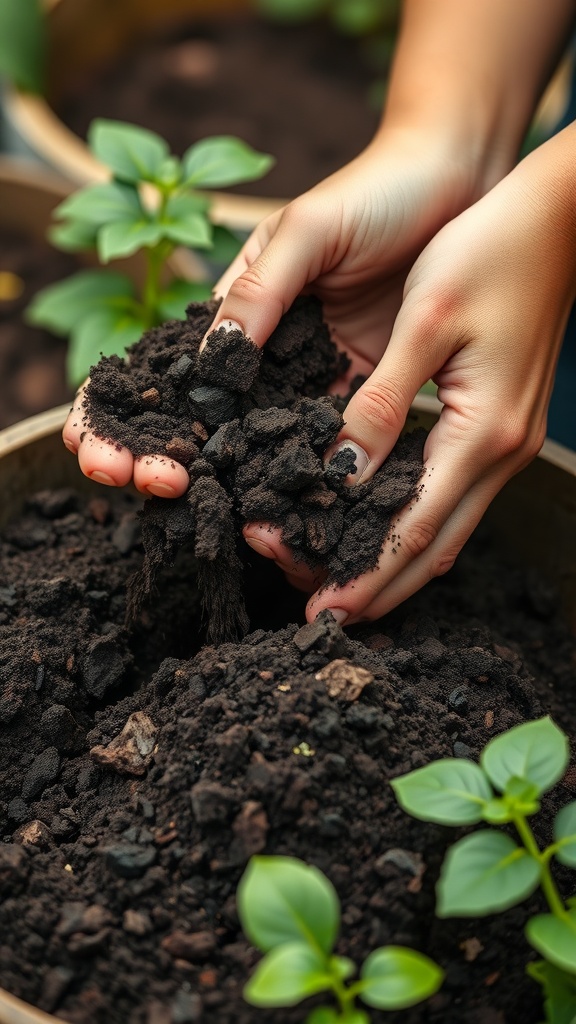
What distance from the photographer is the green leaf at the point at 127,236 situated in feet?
5.21

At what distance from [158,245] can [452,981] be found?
132 cm

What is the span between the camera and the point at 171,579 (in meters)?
1.39

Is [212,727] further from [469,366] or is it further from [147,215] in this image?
[147,215]

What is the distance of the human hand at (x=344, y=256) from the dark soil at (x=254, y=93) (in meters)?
1.44

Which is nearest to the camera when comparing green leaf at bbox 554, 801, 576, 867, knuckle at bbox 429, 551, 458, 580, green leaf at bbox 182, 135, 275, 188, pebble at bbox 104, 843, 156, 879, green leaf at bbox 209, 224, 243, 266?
green leaf at bbox 554, 801, 576, 867

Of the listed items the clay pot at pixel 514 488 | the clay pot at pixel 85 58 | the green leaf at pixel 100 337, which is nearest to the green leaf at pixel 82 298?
the green leaf at pixel 100 337

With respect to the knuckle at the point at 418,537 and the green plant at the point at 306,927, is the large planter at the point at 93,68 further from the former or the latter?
the green plant at the point at 306,927

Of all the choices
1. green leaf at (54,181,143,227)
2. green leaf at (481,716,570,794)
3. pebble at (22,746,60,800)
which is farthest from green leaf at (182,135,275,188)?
green leaf at (481,716,570,794)

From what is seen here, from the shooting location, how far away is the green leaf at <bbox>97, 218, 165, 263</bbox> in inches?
62.5

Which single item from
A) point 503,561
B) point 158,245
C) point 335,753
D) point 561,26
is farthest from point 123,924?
point 561,26

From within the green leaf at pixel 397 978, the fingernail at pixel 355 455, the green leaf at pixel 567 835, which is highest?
the fingernail at pixel 355 455

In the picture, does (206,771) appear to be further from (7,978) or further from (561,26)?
(561,26)

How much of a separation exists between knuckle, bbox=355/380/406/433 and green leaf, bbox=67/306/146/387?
0.68m

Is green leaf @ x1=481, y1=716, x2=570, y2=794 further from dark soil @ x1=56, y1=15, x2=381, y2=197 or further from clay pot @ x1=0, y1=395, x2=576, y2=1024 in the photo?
dark soil @ x1=56, y1=15, x2=381, y2=197
